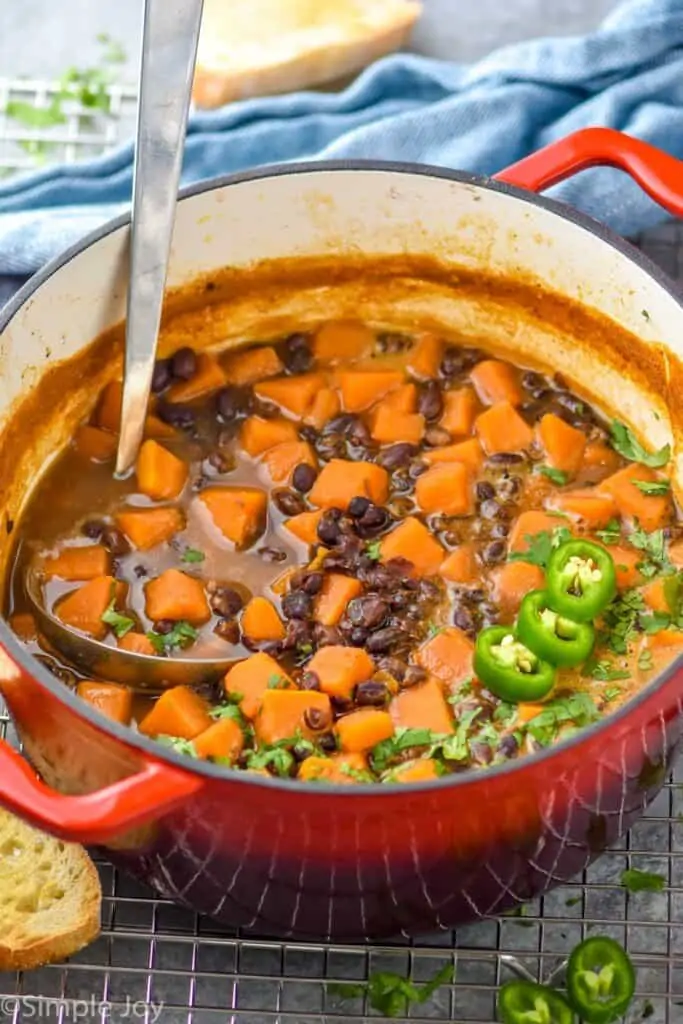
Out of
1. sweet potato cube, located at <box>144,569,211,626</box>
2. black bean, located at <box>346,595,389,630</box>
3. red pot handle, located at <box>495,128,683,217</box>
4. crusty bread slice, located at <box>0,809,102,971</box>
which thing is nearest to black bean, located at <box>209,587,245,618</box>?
sweet potato cube, located at <box>144,569,211,626</box>

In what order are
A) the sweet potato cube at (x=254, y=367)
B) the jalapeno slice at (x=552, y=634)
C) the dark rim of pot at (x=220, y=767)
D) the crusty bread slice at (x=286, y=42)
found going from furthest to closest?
the crusty bread slice at (x=286, y=42)
the sweet potato cube at (x=254, y=367)
the jalapeno slice at (x=552, y=634)
the dark rim of pot at (x=220, y=767)

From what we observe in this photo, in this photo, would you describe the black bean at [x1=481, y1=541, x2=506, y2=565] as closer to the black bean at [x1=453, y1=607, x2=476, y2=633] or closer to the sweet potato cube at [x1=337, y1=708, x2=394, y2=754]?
the black bean at [x1=453, y1=607, x2=476, y2=633]

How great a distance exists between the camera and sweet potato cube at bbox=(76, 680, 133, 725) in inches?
123

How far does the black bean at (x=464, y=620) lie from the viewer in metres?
3.23

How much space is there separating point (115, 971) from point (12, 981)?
0.70 ft

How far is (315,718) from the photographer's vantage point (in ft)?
9.89

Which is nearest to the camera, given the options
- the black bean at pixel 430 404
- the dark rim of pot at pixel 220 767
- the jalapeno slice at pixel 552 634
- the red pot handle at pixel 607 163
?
the dark rim of pot at pixel 220 767

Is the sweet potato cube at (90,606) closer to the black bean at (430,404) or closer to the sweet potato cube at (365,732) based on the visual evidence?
the sweet potato cube at (365,732)

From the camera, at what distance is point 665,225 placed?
4.34 metres

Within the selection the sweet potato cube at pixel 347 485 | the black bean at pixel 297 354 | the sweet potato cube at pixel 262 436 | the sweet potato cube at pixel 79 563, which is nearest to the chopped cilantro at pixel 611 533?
the sweet potato cube at pixel 347 485

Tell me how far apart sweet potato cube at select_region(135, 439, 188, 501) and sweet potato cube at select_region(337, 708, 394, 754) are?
765mm

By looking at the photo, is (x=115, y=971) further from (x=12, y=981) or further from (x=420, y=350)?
(x=420, y=350)

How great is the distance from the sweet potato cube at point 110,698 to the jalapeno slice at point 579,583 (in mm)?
858

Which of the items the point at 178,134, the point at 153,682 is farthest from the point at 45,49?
the point at 153,682
